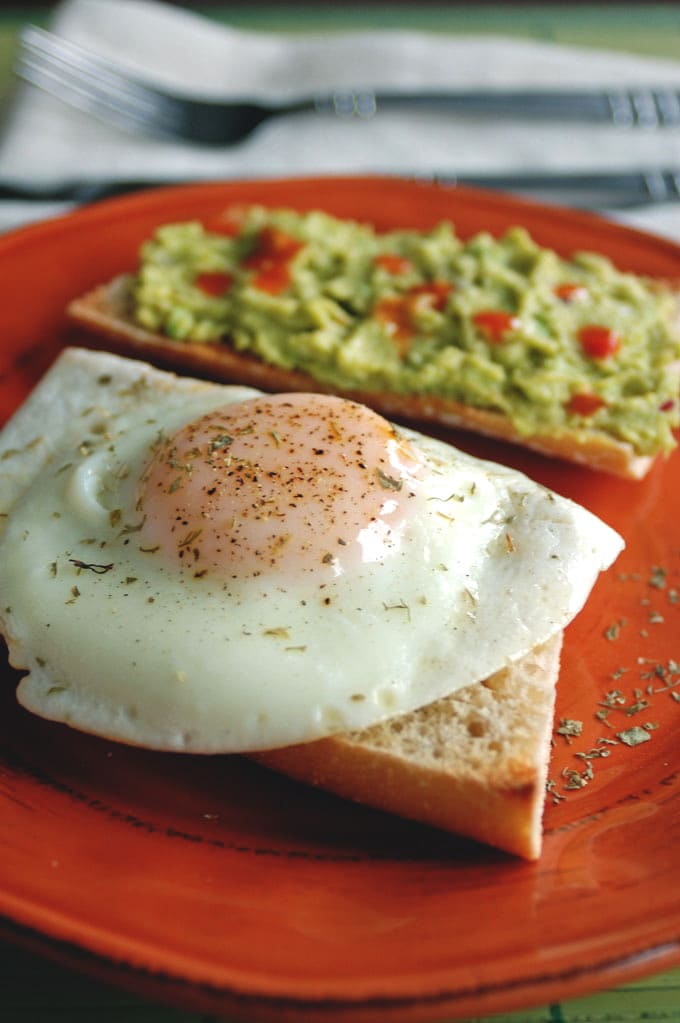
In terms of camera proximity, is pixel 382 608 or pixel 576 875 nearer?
pixel 576 875

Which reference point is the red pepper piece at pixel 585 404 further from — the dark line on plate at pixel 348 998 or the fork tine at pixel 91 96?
the fork tine at pixel 91 96

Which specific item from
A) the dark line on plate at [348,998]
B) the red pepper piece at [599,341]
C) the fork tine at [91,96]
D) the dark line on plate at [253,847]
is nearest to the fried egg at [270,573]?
the dark line on plate at [253,847]

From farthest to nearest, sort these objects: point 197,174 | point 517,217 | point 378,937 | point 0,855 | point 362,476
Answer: point 197,174, point 517,217, point 362,476, point 0,855, point 378,937

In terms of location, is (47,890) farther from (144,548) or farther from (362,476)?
(362,476)

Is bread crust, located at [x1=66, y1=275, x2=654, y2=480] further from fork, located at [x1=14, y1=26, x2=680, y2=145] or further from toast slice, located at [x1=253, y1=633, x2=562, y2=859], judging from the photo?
fork, located at [x1=14, y1=26, x2=680, y2=145]

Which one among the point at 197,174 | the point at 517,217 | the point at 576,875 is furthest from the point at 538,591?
the point at 197,174

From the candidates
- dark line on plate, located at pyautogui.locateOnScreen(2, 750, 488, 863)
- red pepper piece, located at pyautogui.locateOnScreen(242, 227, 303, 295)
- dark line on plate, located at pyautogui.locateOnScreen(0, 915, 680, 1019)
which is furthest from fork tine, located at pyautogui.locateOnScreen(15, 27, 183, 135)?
dark line on plate, located at pyautogui.locateOnScreen(0, 915, 680, 1019)

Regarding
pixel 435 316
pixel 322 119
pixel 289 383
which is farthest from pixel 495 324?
pixel 322 119
